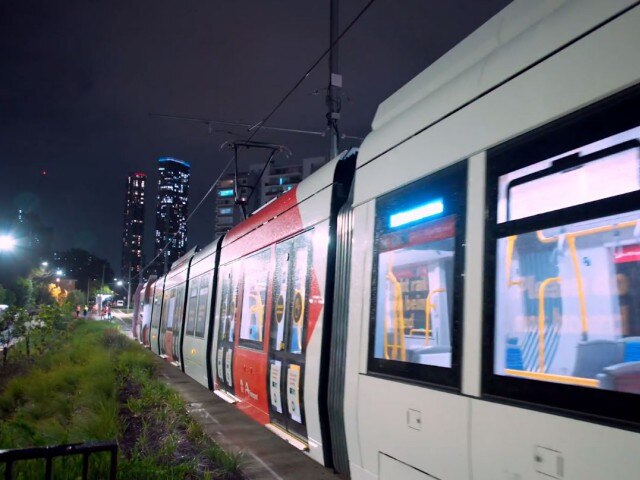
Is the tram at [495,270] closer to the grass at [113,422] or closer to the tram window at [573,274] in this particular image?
the tram window at [573,274]

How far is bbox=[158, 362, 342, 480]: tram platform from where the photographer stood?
6.13 meters

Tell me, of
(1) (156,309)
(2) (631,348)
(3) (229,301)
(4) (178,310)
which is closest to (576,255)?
(2) (631,348)

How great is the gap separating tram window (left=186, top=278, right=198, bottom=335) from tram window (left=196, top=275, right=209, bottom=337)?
51 cm

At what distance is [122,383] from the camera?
11094 millimetres

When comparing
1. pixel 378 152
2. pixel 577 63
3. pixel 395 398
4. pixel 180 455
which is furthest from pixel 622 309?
pixel 180 455

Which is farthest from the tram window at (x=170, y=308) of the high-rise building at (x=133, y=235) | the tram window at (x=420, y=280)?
the high-rise building at (x=133, y=235)

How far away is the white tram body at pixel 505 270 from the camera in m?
2.26

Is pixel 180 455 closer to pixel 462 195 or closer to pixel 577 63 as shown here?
pixel 462 195

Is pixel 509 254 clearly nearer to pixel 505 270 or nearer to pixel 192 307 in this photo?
pixel 505 270

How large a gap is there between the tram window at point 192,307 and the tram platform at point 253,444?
162cm

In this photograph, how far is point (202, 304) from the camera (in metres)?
11.5

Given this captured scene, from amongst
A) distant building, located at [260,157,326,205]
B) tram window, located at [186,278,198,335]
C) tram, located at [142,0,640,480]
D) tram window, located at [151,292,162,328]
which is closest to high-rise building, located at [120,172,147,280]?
distant building, located at [260,157,326,205]

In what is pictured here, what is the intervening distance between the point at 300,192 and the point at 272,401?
2549 millimetres

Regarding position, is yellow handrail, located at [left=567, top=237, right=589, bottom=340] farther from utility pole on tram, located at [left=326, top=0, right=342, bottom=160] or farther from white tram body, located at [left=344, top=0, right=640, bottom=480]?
utility pole on tram, located at [left=326, top=0, right=342, bottom=160]
